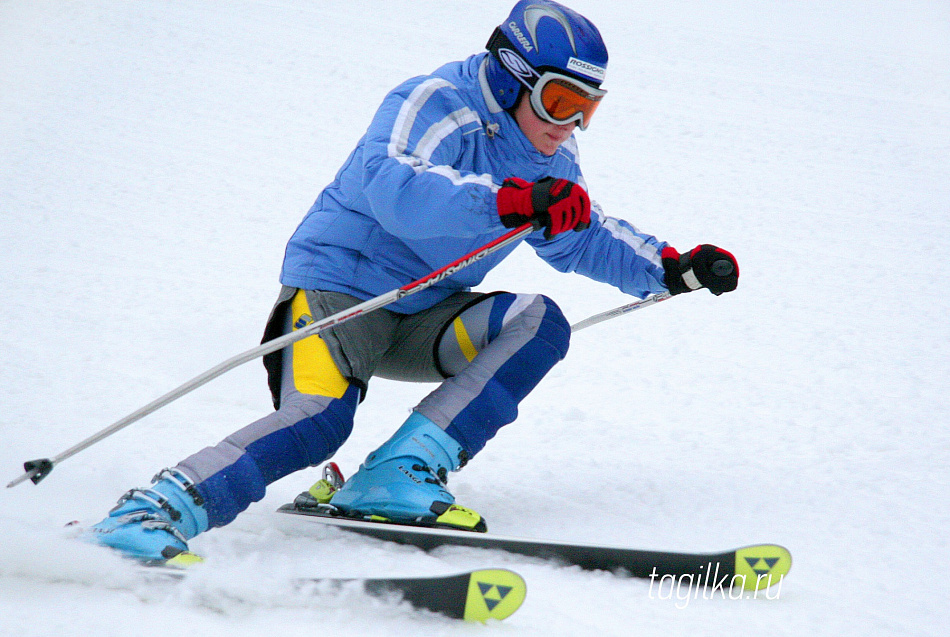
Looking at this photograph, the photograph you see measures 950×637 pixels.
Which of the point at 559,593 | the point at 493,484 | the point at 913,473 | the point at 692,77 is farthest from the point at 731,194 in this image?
the point at 559,593

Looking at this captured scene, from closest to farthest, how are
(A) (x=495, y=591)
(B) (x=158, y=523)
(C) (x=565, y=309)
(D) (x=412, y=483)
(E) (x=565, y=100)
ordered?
(A) (x=495, y=591)
(B) (x=158, y=523)
(D) (x=412, y=483)
(E) (x=565, y=100)
(C) (x=565, y=309)

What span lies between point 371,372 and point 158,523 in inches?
31.4

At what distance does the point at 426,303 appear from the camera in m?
2.61

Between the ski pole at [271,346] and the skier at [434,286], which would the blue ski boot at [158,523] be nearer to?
the skier at [434,286]

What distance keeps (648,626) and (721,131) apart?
22.1ft

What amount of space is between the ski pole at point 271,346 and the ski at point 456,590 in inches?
20.7

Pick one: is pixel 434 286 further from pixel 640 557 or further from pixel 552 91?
pixel 640 557

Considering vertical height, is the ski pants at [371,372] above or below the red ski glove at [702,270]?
below

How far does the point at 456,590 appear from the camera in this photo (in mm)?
1654

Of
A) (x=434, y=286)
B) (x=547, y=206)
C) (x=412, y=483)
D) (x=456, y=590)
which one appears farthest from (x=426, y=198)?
(x=456, y=590)

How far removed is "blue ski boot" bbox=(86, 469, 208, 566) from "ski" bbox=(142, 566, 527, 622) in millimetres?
58

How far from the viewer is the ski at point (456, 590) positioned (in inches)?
64.8

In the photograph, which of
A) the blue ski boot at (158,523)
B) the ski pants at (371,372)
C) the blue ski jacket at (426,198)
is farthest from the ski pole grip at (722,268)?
the blue ski boot at (158,523)

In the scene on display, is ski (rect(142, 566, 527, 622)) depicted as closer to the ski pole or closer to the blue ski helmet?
the ski pole
